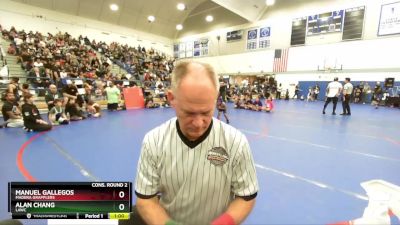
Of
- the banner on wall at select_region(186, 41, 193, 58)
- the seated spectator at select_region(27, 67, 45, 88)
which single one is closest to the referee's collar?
the seated spectator at select_region(27, 67, 45, 88)

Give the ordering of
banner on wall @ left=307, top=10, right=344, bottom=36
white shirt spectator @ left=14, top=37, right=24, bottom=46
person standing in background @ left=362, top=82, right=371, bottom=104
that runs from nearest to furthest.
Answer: white shirt spectator @ left=14, top=37, right=24, bottom=46, person standing in background @ left=362, top=82, right=371, bottom=104, banner on wall @ left=307, top=10, right=344, bottom=36

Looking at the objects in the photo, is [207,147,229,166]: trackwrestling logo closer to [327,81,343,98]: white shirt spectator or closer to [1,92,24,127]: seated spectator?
[1,92,24,127]: seated spectator

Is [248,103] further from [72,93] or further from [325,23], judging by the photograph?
[325,23]

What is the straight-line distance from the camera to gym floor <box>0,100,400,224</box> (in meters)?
2.76

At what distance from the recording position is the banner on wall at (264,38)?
22544 millimetres

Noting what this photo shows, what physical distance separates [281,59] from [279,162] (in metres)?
19.8

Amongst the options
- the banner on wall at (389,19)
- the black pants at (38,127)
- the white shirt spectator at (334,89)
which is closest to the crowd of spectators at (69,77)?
the black pants at (38,127)

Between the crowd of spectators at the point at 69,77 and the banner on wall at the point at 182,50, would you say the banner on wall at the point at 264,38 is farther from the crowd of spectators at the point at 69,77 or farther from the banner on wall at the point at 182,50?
the banner on wall at the point at 182,50

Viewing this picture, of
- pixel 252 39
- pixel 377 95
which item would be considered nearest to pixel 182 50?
pixel 252 39

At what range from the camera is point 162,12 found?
1010 inches

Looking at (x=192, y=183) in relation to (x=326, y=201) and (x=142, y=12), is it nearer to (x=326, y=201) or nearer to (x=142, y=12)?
(x=326, y=201)

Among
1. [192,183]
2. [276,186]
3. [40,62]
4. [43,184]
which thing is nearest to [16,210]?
[43,184]
